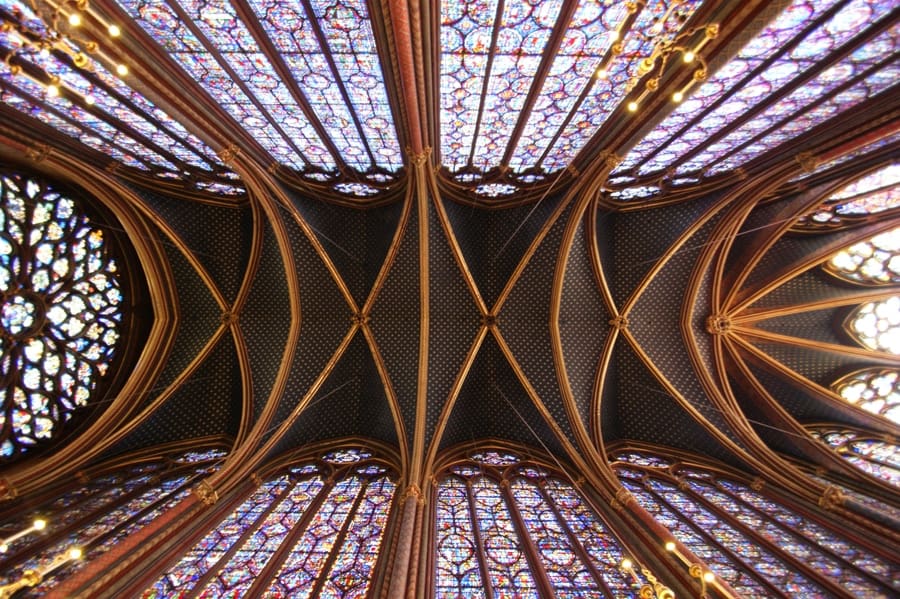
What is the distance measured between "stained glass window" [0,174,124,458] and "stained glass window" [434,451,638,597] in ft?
26.4

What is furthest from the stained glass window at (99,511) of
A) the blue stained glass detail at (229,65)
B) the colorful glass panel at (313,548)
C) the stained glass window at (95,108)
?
the blue stained glass detail at (229,65)

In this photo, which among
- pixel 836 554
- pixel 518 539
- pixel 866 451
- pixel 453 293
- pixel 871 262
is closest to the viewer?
pixel 836 554

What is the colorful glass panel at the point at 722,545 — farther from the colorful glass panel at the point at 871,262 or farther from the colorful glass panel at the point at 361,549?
the colorful glass panel at the point at 871,262

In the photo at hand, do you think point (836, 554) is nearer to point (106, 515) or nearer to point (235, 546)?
point (235, 546)

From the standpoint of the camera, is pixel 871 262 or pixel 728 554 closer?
pixel 728 554

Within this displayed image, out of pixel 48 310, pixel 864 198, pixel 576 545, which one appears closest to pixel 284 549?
pixel 576 545

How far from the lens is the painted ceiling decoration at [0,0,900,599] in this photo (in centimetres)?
636

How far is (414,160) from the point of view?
351 inches

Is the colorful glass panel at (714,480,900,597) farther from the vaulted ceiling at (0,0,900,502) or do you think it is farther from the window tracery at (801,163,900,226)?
the window tracery at (801,163,900,226)

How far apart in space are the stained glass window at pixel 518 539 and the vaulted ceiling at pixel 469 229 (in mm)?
1030

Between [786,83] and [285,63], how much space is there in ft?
23.8

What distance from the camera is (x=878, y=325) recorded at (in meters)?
11.3

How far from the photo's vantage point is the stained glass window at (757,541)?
6.27m

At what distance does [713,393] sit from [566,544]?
5.55 meters
